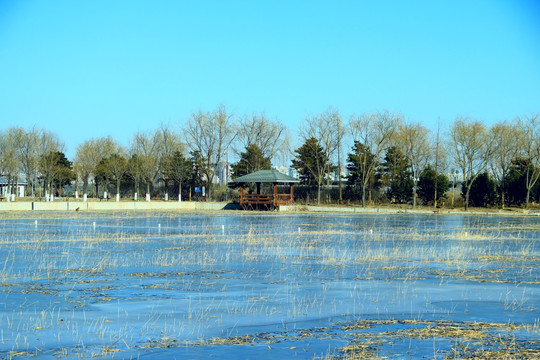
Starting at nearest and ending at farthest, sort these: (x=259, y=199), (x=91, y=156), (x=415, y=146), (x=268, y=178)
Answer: (x=268, y=178) < (x=259, y=199) < (x=415, y=146) < (x=91, y=156)

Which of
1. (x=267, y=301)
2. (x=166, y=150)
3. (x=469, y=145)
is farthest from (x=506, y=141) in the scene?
(x=267, y=301)

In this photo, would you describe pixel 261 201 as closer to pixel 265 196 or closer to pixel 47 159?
pixel 265 196

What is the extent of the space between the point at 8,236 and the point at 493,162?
7574 cm

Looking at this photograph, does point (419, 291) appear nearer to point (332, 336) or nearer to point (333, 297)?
point (333, 297)

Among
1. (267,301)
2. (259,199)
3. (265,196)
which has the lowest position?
(267,301)

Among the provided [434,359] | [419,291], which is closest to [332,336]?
[434,359]

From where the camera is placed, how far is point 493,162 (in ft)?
310

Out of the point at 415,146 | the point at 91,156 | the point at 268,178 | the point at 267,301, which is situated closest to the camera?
the point at 267,301

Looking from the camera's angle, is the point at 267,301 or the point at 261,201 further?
the point at 261,201

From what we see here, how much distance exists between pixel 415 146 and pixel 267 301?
74630 mm

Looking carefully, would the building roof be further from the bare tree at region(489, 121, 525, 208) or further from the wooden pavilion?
the bare tree at region(489, 121, 525, 208)

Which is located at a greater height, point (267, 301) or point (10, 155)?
point (10, 155)

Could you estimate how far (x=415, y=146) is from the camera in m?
86.8

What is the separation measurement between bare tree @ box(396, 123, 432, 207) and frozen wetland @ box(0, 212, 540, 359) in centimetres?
5618
